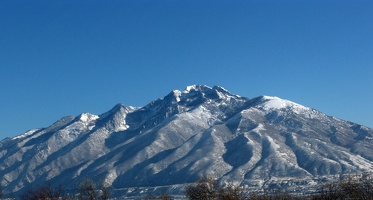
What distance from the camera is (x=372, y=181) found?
122000 mm

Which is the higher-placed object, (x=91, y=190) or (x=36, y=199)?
(x=91, y=190)

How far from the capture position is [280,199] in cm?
14350

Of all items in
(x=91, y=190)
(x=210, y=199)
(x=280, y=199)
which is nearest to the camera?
(x=210, y=199)

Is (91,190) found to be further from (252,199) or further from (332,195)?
(332,195)

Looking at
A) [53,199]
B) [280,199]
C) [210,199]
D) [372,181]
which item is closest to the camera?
[53,199]

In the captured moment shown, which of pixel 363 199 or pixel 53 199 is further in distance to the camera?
pixel 363 199

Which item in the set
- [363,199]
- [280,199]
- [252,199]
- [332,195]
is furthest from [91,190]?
[363,199]

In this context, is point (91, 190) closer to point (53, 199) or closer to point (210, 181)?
point (210, 181)

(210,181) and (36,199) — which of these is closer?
(36,199)

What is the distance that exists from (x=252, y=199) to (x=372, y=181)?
28912 mm

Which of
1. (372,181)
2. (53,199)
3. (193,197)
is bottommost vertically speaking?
(53,199)

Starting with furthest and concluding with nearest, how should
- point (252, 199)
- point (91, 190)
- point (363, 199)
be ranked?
point (91, 190)
point (252, 199)
point (363, 199)

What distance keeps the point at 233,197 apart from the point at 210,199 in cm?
816

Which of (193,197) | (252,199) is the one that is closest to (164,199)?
(193,197)
